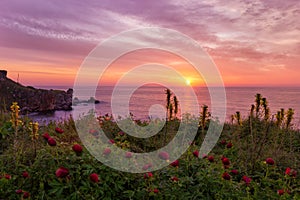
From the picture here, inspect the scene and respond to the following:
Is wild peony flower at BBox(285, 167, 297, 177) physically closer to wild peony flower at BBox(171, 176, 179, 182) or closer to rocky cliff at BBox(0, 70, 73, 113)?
wild peony flower at BBox(171, 176, 179, 182)

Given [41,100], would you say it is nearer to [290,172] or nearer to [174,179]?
[174,179]

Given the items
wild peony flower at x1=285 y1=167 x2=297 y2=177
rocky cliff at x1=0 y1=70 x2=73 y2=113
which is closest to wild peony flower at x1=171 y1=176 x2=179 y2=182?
wild peony flower at x1=285 y1=167 x2=297 y2=177

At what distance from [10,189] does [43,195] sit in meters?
0.57

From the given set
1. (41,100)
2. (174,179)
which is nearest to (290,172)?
(174,179)

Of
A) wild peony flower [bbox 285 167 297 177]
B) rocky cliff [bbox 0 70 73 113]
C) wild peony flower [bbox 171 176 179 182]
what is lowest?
rocky cliff [bbox 0 70 73 113]

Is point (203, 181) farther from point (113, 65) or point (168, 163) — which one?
point (113, 65)

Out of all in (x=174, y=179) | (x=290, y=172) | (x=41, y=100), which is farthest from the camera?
(x=41, y=100)

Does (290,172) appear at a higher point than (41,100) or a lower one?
higher

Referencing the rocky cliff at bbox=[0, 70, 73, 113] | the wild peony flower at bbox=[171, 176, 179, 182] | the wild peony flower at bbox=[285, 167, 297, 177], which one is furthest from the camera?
the rocky cliff at bbox=[0, 70, 73, 113]

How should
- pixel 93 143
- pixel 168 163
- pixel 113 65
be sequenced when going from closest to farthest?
pixel 168 163
pixel 93 143
pixel 113 65

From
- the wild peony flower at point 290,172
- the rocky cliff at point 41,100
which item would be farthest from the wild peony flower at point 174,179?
the rocky cliff at point 41,100

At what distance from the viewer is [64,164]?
2658 millimetres

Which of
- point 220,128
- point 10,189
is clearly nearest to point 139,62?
point 10,189

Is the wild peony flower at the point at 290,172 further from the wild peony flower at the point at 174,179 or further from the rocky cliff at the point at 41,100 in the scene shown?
the rocky cliff at the point at 41,100
